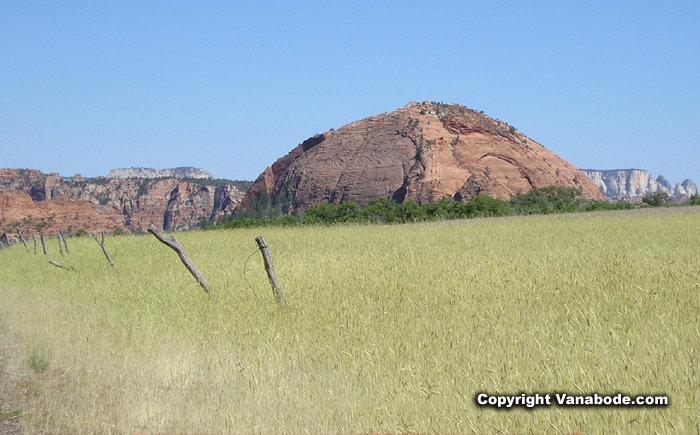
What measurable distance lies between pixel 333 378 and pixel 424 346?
1118 millimetres

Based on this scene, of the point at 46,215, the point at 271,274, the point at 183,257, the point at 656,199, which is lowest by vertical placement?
the point at 46,215

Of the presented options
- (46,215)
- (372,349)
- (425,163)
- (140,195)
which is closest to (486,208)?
(425,163)

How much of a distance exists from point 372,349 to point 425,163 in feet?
292

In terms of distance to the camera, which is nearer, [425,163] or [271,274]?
[271,274]

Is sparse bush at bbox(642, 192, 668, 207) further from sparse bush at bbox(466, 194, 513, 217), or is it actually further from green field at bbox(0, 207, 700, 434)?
green field at bbox(0, 207, 700, 434)

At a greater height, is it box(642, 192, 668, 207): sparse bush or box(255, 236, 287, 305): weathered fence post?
box(642, 192, 668, 207): sparse bush

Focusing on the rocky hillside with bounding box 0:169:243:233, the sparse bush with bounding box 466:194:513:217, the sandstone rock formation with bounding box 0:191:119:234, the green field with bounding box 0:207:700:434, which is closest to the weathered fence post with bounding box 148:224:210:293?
the green field with bounding box 0:207:700:434

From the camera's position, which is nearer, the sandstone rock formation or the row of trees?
the row of trees

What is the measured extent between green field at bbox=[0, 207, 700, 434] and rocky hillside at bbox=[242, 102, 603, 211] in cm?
7926

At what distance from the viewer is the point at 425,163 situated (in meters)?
93.8

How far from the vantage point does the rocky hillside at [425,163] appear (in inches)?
3671

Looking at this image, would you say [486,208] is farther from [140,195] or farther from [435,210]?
[140,195]

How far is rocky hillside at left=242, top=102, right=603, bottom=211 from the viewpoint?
93.2 meters

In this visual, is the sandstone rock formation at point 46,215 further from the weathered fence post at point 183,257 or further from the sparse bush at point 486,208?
the weathered fence post at point 183,257
